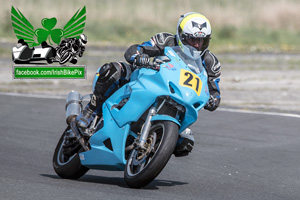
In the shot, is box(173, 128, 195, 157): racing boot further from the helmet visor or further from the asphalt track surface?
the helmet visor

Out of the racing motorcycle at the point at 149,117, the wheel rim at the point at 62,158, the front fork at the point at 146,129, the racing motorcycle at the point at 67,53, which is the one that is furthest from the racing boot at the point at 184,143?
the racing motorcycle at the point at 67,53

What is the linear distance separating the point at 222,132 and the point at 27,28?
12970 millimetres

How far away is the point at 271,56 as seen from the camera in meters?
23.8

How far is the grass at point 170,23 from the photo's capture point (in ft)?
96.9

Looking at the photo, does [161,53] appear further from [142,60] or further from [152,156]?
[152,156]

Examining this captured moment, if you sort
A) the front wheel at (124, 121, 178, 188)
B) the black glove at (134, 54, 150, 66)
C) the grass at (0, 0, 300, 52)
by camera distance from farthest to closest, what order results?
the grass at (0, 0, 300, 52)
the black glove at (134, 54, 150, 66)
the front wheel at (124, 121, 178, 188)

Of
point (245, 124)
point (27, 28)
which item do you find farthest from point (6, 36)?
point (245, 124)

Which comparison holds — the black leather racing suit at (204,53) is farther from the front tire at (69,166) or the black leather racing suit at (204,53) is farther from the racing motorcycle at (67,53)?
the racing motorcycle at (67,53)

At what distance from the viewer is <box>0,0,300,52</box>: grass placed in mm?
29531

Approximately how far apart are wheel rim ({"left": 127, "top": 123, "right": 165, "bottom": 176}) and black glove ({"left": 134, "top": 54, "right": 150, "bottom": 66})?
1.95 feet

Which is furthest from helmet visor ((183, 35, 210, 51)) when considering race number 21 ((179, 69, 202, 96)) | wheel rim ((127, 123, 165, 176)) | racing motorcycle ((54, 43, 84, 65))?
racing motorcycle ((54, 43, 84, 65))

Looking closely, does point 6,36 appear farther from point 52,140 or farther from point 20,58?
point 52,140

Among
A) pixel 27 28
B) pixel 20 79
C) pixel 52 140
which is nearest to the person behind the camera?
pixel 52 140
